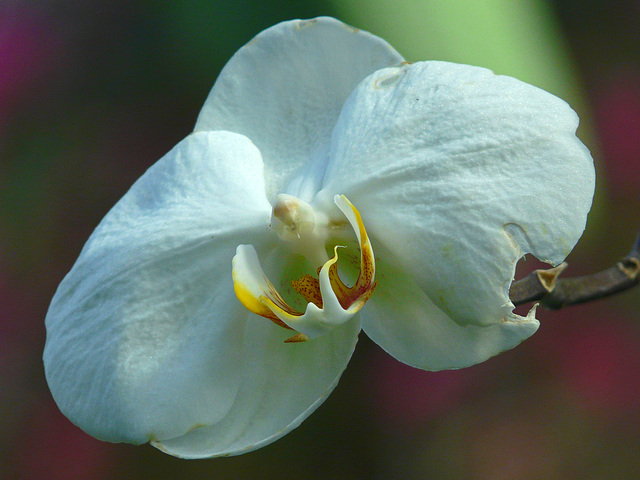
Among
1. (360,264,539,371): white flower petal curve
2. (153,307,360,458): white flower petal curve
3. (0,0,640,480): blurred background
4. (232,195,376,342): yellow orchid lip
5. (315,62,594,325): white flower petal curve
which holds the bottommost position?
(0,0,640,480): blurred background

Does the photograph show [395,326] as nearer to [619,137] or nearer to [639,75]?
[619,137]

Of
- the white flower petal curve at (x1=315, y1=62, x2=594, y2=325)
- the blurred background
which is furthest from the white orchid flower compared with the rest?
the blurred background

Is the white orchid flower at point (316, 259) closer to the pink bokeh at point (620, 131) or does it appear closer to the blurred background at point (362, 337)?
the blurred background at point (362, 337)

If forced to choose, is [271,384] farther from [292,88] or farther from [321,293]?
[292,88]

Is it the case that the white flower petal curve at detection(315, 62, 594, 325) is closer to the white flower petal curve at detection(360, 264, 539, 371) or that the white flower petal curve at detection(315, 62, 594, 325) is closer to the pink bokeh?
the white flower petal curve at detection(360, 264, 539, 371)

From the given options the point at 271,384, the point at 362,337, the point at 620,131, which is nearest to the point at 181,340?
the point at 271,384

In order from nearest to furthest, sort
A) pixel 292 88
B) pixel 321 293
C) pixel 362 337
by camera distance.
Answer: pixel 321 293 < pixel 292 88 < pixel 362 337

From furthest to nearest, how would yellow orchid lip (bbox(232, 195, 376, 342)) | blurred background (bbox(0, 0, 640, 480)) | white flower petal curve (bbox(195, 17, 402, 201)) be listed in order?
blurred background (bbox(0, 0, 640, 480))
white flower petal curve (bbox(195, 17, 402, 201))
yellow orchid lip (bbox(232, 195, 376, 342))

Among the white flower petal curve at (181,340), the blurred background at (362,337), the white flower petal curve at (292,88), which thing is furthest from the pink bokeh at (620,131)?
the white flower petal curve at (181,340)
